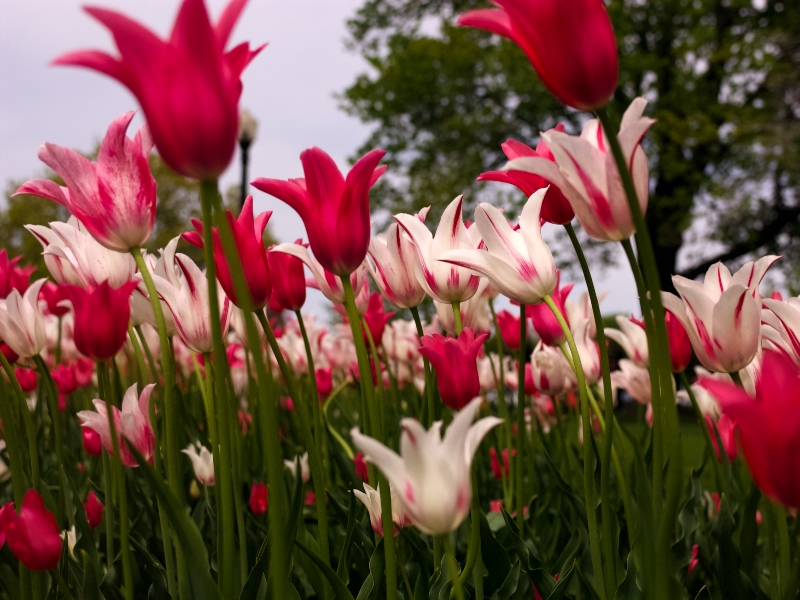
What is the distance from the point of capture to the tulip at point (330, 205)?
916 millimetres

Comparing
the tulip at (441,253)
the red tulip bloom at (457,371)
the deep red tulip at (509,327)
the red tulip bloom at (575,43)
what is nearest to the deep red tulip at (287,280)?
the tulip at (441,253)

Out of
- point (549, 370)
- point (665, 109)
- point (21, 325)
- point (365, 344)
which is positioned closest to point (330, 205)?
point (365, 344)

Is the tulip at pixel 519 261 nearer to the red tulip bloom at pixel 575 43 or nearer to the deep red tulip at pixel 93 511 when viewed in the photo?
the red tulip bloom at pixel 575 43

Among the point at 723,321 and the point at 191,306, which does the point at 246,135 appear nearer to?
the point at 191,306

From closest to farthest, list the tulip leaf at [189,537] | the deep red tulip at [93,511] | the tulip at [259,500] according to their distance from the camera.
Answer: the tulip leaf at [189,537] < the deep red tulip at [93,511] < the tulip at [259,500]

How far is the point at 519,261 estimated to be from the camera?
1006mm

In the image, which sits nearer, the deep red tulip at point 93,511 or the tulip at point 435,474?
the tulip at point 435,474

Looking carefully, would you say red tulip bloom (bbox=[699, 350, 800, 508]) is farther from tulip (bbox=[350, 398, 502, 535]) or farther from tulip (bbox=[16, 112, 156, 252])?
tulip (bbox=[16, 112, 156, 252])

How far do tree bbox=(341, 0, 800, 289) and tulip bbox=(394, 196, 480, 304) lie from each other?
12.4m

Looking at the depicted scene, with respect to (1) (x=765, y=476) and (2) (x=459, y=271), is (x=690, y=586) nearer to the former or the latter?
(2) (x=459, y=271)

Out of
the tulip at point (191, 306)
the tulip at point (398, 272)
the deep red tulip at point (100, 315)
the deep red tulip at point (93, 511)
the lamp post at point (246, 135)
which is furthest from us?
the lamp post at point (246, 135)

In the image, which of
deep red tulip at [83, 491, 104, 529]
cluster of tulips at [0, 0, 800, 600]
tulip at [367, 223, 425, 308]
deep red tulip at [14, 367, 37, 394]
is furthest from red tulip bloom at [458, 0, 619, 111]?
deep red tulip at [14, 367, 37, 394]

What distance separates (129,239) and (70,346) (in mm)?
3491

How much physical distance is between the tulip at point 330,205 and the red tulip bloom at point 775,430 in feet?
1.70
